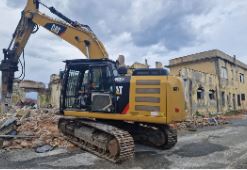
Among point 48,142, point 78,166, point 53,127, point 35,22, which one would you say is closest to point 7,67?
point 35,22

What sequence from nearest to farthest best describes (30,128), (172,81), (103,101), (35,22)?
(172,81) < (103,101) < (30,128) < (35,22)

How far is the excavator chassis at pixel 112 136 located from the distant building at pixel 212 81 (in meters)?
14.0

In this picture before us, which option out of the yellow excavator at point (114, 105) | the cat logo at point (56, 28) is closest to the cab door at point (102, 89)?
the yellow excavator at point (114, 105)

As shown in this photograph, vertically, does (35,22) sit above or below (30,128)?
above

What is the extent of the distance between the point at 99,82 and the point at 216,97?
23.0 m

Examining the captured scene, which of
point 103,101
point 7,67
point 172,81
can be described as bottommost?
point 103,101

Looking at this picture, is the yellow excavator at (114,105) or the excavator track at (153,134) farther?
the excavator track at (153,134)

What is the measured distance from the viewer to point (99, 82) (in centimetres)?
825

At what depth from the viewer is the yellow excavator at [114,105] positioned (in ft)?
23.9

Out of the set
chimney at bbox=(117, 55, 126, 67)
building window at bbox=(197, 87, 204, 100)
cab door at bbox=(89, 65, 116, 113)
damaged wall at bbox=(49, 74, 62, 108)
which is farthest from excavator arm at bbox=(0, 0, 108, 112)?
damaged wall at bbox=(49, 74, 62, 108)

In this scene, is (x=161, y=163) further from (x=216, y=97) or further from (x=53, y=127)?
(x=216, y=97)

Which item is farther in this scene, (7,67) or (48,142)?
(7,67)

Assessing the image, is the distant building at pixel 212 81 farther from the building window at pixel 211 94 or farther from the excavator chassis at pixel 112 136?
the excavator chassis at pixel 112 136

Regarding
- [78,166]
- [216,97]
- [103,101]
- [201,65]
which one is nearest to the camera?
[78,166]
